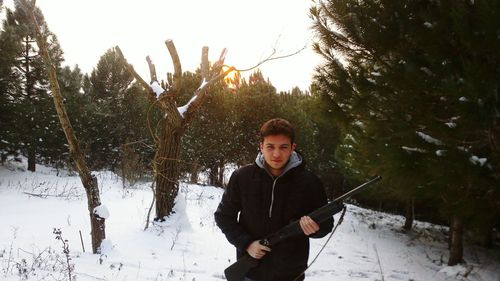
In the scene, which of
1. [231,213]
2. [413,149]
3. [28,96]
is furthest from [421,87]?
[28,96]

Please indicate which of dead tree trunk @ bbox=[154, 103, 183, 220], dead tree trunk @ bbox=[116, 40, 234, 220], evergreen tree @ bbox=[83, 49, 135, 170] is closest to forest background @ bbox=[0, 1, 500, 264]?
dead tree trunk @ bbox=[116, 40, 234, 220]

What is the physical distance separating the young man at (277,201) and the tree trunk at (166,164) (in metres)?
4.32

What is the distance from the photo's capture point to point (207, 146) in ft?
51.0

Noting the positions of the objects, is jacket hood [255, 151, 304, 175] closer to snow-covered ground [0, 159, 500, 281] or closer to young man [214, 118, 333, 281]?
young man [214, 118, 333, 281]

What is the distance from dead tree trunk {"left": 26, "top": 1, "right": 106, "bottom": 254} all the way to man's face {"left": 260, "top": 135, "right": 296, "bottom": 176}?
315 cm

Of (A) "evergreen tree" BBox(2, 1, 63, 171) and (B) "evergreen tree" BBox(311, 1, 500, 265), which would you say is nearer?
(B) "evergreen tree" BBox(311, 1, 500, 265)

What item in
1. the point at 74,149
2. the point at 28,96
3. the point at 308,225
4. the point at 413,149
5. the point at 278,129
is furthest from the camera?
the point at 28,96

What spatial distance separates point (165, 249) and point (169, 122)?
2.14m

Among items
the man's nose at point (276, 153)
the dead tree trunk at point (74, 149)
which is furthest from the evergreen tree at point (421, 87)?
the dead tree trunk at point (74, 149)

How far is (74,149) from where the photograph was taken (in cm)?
450

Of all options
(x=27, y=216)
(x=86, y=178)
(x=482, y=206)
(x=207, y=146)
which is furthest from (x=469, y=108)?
(x=207, y=146)

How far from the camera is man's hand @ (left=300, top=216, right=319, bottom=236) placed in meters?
1.87

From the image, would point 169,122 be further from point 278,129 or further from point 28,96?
point 28,96

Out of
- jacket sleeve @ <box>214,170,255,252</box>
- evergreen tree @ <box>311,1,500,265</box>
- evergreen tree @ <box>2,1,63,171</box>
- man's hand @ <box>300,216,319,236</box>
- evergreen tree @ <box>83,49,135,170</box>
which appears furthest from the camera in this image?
evergreen tree @ <box>83,49,135,170</box>
